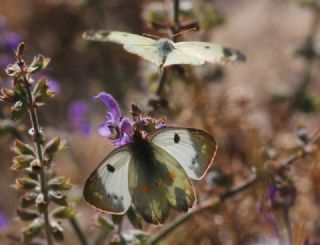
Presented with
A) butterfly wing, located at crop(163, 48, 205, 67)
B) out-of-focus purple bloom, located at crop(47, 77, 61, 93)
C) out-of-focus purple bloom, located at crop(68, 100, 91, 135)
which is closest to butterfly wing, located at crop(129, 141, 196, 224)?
butterfly wing, located at crop(163, 48, 205, 67)

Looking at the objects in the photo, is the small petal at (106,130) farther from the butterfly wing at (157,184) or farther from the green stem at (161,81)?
the green stem at (161,81)

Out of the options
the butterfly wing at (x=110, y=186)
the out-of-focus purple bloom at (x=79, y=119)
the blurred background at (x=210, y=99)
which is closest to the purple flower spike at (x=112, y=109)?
the butterfly wing at (x=110, y=186)

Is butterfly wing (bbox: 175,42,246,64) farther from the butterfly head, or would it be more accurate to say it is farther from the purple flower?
the purple flower

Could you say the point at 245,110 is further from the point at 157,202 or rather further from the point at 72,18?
the point at 72,18

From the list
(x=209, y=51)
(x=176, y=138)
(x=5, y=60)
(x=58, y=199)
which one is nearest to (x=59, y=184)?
(x=58, y=199)

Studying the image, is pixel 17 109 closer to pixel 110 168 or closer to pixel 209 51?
pixel 110 168

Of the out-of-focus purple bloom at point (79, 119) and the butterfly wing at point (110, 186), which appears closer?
the butterfly wing at point (110, 186)
